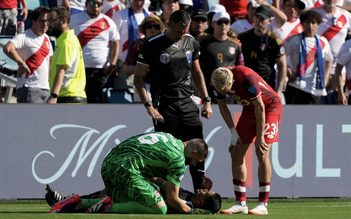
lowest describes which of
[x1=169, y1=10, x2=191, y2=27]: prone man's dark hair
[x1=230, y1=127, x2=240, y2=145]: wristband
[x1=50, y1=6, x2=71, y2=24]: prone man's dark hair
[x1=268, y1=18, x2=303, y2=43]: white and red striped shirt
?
[x1=268, y1=18, x2=303, y2=43]: white and red striped shirt

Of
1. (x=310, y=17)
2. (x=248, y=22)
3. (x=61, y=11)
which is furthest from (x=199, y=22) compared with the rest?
(x=61, y=11)

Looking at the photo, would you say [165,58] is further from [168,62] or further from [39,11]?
[39,11]

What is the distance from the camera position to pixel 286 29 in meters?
12.7

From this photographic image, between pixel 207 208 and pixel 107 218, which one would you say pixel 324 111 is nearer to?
pixel 207 208

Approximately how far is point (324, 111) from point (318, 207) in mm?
2216

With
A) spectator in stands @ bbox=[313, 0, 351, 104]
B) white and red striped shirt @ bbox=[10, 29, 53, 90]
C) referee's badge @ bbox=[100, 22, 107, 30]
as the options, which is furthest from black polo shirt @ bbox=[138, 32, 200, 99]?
spectator in stands @ bbox=[313, 0, 351, 104]

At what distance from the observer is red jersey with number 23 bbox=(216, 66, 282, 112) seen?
7.60 metres

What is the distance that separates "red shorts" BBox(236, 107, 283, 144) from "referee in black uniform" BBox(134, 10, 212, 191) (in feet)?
1.67

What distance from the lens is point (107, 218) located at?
21.2ft

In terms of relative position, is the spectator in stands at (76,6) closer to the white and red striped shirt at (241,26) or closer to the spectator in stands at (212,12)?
the spectator in stands at (212,12)

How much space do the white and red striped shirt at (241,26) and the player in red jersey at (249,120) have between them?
4.69 metres

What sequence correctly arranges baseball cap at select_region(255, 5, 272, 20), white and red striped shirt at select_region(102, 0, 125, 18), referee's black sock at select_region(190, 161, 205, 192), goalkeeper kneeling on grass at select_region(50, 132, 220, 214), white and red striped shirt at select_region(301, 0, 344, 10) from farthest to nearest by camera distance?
white and red striped shirt at select_region(301, 0, 344, 10), white and red striped shirt at select_region(102, 0, 125, 18), baseball cap at select_region(255, 5, 272, 20), referee's black sock at select_region(190, 161, 205, 192), goalkeeper kneeling on grass at select_region(50, 132, 220, 214)

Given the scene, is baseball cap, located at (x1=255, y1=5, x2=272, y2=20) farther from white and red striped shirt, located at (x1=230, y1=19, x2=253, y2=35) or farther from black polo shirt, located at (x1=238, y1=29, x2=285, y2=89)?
white and red striped shirt, located at (x1=230, y1=19, x2=253, y2=35)

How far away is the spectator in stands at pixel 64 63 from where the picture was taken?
9656 mm
